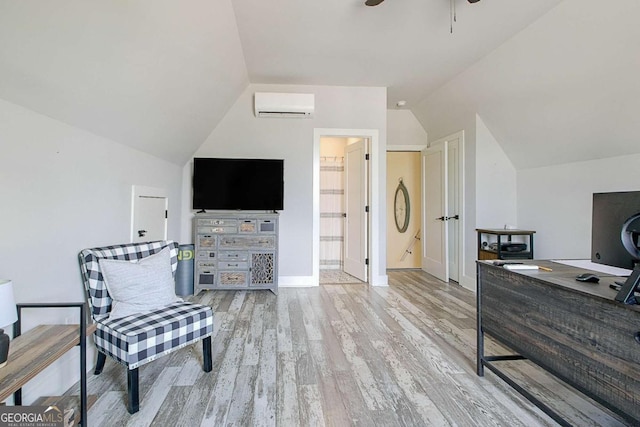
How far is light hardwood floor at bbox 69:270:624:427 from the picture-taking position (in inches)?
65.3

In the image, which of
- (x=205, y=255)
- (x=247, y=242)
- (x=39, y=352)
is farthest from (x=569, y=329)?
(x=205, y=255)

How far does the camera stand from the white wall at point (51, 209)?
1.55 meters

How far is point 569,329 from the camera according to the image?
1.47 meters

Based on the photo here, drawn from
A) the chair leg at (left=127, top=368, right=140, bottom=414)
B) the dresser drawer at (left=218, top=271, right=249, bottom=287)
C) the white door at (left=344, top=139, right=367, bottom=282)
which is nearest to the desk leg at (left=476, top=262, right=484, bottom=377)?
the chair leg at (left=127, top=368, right=140, bottom=414)

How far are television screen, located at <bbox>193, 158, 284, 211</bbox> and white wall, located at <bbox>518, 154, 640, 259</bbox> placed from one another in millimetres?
3104

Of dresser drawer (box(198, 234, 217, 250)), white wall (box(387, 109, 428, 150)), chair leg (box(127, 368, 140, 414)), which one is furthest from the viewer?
white wall (box(387, 109, 428, 150))

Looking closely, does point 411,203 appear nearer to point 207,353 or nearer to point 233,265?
point 233,265

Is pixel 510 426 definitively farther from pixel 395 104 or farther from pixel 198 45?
pixel 395 104

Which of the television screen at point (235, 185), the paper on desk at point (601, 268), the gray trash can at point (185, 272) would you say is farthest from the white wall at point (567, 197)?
the gray trash can at point (185, 272)

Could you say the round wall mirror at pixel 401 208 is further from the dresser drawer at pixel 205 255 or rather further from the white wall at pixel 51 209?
the white wall at pixel 51 209

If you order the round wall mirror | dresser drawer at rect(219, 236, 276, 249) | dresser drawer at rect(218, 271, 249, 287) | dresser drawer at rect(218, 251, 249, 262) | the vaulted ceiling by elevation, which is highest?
the vaulted ceiling

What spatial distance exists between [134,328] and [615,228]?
2.41 m

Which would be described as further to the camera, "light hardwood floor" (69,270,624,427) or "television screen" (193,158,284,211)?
"television screen" (193,158,284,211)

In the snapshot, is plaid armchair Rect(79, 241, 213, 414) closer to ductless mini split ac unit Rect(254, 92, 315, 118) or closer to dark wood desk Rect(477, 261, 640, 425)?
dark wood desk Rect(477, 261, 640, 425)
